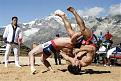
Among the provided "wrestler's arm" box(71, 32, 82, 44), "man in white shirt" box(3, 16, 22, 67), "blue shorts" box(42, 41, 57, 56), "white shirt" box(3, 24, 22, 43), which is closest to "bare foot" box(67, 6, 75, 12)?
"wrestler's arm" box(71, 32, 82, 44)

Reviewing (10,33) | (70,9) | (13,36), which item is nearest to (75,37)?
(70,9)

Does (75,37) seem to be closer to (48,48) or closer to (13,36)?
(48,48)

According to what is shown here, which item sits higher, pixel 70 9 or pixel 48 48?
pixel 70 9

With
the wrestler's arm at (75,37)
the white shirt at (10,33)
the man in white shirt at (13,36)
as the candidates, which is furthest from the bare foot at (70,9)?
the white shirt at (10,33)

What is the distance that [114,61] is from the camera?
66.4ft

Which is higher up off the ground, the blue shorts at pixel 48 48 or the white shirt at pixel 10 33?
the white shirt at pixel 10 33

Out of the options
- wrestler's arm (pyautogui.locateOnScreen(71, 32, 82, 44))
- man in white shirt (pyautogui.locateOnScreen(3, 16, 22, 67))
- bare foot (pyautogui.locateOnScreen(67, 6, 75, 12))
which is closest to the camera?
wrestler's arm (pyautogui.locateOnScreen(71, 32, 82, 44))

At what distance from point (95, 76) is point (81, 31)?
1.33 meters

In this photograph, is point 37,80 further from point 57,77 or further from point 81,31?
point 81,31

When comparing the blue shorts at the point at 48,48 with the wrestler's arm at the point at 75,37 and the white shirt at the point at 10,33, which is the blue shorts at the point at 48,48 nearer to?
the wrestler's arm at the point at 75,37

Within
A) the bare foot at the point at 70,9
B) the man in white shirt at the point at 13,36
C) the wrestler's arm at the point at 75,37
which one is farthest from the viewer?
the man in white shirt at the point at 13,36

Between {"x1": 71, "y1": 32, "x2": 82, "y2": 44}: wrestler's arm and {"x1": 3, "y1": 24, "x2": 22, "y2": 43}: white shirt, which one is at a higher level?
{"x1": 3, "y1": 24, "x2": 22, "y2": 43}: white shirt

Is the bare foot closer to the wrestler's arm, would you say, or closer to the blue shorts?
the wrestler's arm

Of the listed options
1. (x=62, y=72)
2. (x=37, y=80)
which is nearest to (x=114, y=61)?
(x=62, y=72)
